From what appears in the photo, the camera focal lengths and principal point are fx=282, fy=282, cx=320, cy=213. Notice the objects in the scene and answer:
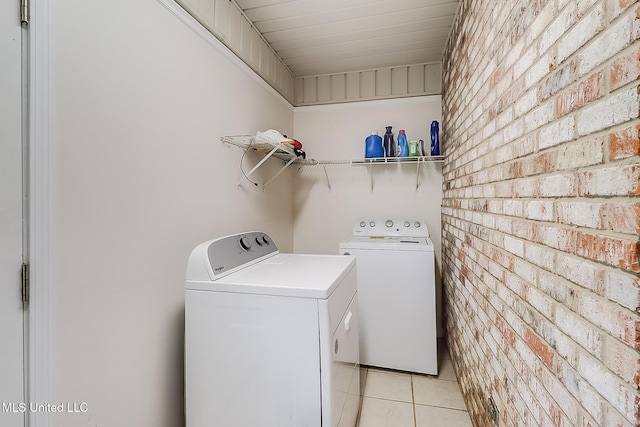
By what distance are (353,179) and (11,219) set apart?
7.94 ft

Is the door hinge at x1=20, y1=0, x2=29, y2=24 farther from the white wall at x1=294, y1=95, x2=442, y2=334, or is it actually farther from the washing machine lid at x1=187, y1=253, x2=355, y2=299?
the white wall at x1=294, y1=95, x2=442, y2=334

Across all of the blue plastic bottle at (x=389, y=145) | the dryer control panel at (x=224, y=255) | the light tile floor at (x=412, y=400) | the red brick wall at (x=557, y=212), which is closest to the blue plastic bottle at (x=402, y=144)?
the blue plastic bottle at (x=389, y=145)

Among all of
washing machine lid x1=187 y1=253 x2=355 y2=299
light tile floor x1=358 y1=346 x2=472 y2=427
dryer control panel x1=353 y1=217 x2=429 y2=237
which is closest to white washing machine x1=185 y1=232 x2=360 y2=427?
washing machine lid x1=187 y1=253 x2=355 y2=299

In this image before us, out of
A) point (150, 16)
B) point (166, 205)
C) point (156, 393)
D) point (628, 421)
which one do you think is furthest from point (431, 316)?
point (150, 16)

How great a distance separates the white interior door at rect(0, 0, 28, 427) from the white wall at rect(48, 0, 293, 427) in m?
0.08

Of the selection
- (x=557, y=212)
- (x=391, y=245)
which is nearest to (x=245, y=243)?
(x=391, y=245)

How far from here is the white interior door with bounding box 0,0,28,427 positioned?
82 centimetres

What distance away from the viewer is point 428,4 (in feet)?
6.13

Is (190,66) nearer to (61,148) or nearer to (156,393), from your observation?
(61,148)

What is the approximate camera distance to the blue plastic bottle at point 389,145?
2.63 m

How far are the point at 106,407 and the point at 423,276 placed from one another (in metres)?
1.90

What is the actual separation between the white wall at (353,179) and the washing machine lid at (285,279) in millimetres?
1340

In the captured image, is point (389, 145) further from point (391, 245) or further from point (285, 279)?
point (285, 279)

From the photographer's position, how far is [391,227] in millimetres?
2609
